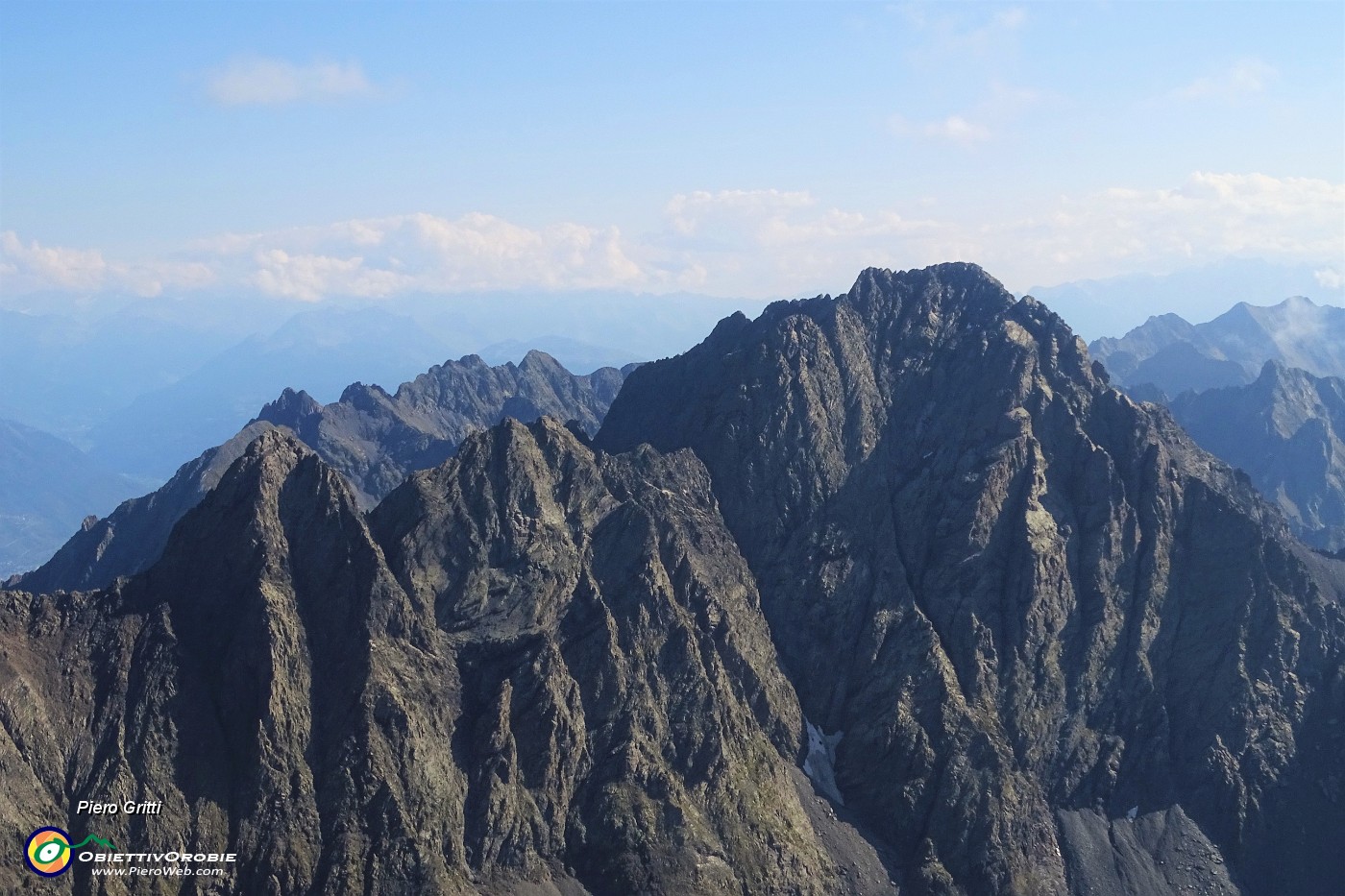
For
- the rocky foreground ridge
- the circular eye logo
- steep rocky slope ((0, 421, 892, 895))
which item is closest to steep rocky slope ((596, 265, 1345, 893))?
the rocky foreground ridge

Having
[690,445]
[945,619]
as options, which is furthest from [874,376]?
[945,619]

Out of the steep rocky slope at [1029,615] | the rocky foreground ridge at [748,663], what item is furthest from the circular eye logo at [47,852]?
the steep rocky slope at [1029,615]

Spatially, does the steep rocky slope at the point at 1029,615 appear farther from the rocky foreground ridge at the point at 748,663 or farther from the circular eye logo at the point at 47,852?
the circular eye logo at the point at 47,852

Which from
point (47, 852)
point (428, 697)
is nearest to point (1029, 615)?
point (428, 697)

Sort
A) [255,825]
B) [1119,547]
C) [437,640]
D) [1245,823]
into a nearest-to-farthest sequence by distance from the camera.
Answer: [255,825], [437,640], [1245,823], [1119,547]

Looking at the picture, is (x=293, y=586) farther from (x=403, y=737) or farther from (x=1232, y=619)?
Answer: (x=1232, y=619)

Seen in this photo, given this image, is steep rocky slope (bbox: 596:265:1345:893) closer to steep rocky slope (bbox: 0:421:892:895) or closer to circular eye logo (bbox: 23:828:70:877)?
steep rocky slope (bbox: 0:421:892:895)
